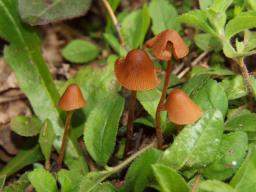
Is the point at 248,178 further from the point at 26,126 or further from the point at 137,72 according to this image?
the point at 26,126

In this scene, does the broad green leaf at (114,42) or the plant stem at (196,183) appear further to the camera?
the broad green leaf at (114,42)

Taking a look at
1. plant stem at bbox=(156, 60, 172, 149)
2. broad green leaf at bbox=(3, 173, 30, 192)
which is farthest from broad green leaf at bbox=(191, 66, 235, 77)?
broad green leaf at bbox=(3, 173, 30, 192)

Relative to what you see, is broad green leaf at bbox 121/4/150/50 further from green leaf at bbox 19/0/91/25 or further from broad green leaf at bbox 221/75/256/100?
broad green leaf at bbox 221/75/256/100

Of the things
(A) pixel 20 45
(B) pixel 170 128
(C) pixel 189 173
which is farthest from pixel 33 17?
(C) pixel 189 173

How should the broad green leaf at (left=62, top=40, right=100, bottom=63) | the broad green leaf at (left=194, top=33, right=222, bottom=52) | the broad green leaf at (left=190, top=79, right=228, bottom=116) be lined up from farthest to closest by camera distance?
the broad green leaf at (left=62, top=40, right=100, bottom=63) < the broad green leaf at (left=194, top=33, right=222, bottom=52) < the broad green leaf at (left=190, top=79, right=228, bottom=116)

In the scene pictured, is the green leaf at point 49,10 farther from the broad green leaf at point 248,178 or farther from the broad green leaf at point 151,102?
the broad green leaf at point 248,178

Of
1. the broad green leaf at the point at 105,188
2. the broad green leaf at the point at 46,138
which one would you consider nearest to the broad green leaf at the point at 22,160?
the broad green leaf at the point at 46,138

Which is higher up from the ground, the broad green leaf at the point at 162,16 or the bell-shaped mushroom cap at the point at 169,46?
the bell-shaped mushroom cap at the point at 169,46
